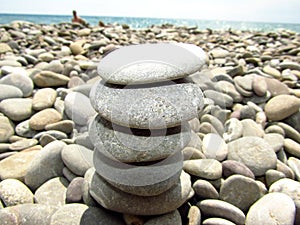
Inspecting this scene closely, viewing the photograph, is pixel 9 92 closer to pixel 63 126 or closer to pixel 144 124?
pixel 63 126

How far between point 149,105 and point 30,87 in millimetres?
2298

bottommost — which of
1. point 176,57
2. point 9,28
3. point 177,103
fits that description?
point 9,28

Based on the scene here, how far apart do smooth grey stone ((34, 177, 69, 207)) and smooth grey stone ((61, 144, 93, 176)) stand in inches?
4.8

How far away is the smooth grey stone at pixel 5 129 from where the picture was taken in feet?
7.71

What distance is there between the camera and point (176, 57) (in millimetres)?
1309

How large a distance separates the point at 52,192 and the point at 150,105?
3.28ft

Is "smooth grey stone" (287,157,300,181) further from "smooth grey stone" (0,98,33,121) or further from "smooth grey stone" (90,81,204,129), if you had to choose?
"smooth grey stone" (0,98,33,121)

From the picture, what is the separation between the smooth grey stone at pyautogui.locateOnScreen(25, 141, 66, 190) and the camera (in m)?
1.83

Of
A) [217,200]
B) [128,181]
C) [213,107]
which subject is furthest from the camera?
[213,107]

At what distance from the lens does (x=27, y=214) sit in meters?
1.49

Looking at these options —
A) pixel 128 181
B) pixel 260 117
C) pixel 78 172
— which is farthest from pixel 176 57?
pixel 260 117

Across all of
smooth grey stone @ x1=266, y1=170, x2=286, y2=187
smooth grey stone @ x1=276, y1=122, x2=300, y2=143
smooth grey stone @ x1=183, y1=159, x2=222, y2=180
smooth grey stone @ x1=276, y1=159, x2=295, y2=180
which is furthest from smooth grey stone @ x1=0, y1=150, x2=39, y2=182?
smooth grey stone @ x1=276, y1=122, x2=300, y2=143

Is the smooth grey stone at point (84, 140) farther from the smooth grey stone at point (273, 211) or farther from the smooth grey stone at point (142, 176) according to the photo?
the smooth grey stone at point (273, 211)

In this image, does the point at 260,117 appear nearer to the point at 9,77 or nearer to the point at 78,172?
the point at 78,172
